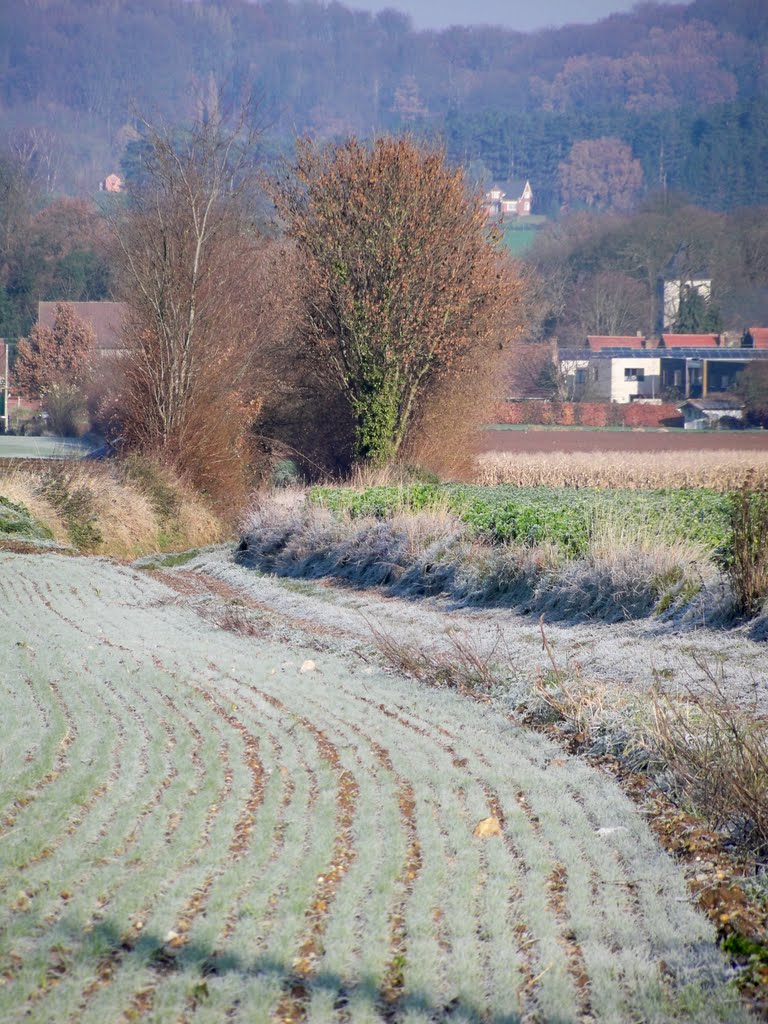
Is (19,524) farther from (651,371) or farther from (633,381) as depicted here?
(651,371)

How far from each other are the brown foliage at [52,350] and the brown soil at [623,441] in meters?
26.3

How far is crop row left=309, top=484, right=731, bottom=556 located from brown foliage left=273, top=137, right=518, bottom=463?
302 inches

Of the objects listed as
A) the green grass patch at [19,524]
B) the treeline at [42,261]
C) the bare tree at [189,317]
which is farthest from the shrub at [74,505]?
the treeline at [42,261]

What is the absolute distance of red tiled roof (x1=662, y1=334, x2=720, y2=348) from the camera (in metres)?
93.6

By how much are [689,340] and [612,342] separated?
23.7 feet

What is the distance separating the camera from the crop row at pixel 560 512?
1411 centimetres

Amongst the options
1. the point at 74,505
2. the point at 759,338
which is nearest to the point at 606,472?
the point at 74,505

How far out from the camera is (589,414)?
2859 inches

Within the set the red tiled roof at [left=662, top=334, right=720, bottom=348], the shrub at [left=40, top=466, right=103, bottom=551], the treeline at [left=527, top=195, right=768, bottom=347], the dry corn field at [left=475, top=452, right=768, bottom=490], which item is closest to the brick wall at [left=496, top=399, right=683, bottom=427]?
the red tiled roof at [left=662, top=334, right=720, bottom=348]

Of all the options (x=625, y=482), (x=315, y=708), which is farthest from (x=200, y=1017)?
(x=625, y=482)

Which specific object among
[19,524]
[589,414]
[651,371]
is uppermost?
[651,371]

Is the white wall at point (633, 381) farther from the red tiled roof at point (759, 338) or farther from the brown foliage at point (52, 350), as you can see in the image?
the brown foliage at point (52, 350)

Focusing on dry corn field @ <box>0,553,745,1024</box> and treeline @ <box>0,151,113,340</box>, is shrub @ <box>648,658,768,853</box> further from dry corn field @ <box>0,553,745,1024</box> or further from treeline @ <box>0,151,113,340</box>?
treeline @ <box>0,151,113,340</box>

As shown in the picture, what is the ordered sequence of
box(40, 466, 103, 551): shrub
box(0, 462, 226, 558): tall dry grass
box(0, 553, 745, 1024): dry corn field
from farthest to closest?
box(0, 462, 226, 558): tall dry grass
box(40, 466, 103, 551): shrub
box(0, 553, 745, 1024): dry corn field
